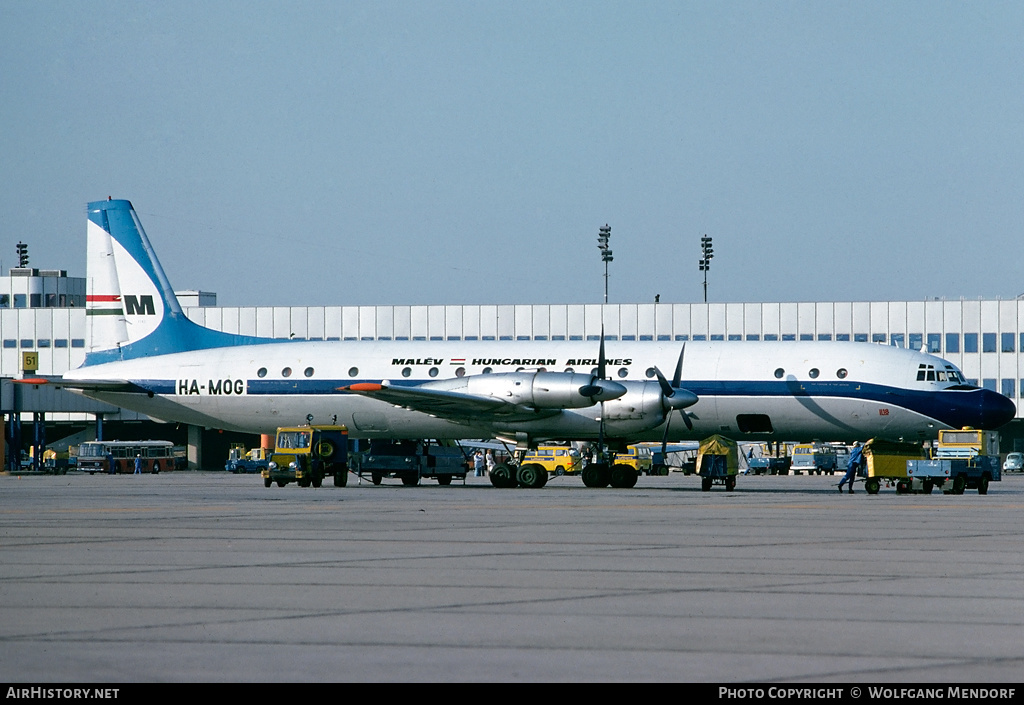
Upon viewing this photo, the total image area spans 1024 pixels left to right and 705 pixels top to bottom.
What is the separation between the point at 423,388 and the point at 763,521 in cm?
1908

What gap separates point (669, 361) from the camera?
43.7 m

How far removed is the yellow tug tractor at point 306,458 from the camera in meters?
43.9

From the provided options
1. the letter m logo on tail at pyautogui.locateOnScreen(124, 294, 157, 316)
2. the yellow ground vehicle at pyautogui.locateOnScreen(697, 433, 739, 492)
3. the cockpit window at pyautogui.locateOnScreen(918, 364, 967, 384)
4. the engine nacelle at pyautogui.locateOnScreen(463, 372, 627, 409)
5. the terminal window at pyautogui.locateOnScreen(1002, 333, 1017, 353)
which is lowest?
the yellow ground vehicle at pyautogui.locateOnScreen(697, 433, 739, 492)

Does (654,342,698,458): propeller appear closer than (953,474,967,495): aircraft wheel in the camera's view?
No

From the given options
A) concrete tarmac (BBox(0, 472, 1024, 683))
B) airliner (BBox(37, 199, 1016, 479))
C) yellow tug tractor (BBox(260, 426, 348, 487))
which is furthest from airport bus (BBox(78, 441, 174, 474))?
concrete tarmac (BBox(0, 472, 1024, 683))

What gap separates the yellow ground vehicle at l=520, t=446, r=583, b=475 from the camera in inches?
2648

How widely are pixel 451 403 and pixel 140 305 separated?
16.2m

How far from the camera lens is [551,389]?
134 feet

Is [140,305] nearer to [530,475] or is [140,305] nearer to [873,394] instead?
[530,475]

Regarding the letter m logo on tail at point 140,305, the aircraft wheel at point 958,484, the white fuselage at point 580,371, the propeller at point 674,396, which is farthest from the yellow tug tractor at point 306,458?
the aircraft wheel at point 958,484

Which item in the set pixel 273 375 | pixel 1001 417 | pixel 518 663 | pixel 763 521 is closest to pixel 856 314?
pixel 1001 417

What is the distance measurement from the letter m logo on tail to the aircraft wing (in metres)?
11.7

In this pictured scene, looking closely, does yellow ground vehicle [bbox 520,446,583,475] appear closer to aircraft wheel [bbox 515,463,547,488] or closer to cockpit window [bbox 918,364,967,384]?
aircraft wheel [bbox 515,463,547,488]

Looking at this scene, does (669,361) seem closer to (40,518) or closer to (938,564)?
(40,518)
